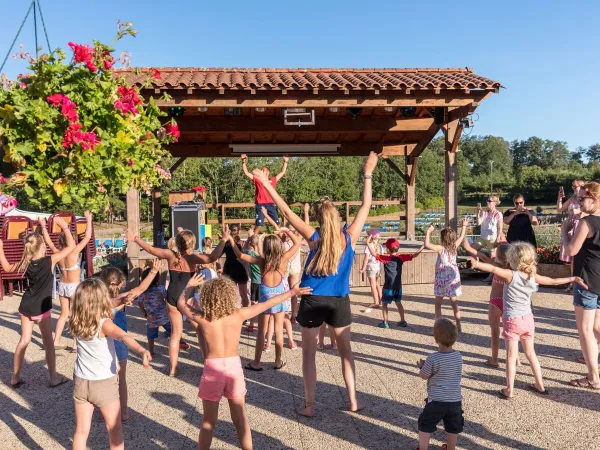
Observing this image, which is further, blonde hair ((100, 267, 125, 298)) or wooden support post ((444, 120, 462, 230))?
wooden support post ((444, 120, 462, 230))

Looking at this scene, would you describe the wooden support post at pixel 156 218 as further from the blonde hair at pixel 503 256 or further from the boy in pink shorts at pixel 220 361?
the boy in pink shorts at pixel 220 361

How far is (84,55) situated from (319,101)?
664 centimetres

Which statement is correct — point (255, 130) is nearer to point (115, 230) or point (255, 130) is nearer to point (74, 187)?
point (74, 187)

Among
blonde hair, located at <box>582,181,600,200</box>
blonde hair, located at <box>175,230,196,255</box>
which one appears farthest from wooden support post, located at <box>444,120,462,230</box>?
blonde hair, located at <box>175,230,196,255</box>

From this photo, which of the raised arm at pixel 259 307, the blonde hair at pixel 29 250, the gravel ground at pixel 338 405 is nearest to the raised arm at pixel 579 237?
the gravel ground at pixel 338 405

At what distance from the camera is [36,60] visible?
2.80 metres

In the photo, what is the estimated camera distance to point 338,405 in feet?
14.4

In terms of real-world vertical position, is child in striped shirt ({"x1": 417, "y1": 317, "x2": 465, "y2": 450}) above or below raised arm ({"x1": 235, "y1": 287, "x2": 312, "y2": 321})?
below

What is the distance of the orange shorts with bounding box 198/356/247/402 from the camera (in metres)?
3.14

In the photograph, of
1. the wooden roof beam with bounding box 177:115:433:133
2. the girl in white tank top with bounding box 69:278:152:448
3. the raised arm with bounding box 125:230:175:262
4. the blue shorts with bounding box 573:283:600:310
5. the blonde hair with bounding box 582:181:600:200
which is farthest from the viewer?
the wooden roof beam with bounding box 177:115:433:133

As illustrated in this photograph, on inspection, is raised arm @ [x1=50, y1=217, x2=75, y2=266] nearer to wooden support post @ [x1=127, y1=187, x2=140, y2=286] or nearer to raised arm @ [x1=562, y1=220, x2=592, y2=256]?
wooden support post @ [x1=127, y1=187, x2=140, y2=286]

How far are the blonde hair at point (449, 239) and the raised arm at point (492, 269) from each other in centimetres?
161

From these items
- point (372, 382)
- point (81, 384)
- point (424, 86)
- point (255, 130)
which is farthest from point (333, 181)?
point (81, 384)

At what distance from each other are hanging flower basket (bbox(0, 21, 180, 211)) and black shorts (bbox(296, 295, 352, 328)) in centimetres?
164
